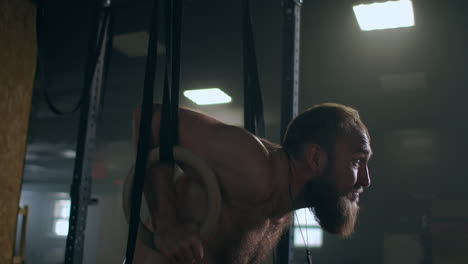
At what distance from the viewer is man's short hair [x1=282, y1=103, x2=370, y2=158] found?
1367 mm

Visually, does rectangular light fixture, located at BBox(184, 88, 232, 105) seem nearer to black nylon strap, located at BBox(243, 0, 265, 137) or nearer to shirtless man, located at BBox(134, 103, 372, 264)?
black nylon strap, located at BBox(243, 0, 265, 137)

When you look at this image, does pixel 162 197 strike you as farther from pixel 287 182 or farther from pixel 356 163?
pixel 356 163

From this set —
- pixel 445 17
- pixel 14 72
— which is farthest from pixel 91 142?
pixel 445 17

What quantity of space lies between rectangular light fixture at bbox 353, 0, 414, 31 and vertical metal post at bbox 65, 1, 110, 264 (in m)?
2.37

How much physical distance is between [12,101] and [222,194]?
6.53ft

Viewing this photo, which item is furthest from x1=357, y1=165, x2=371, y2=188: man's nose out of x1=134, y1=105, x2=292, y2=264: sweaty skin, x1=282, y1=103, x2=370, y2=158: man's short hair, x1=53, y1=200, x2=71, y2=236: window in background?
x1=53, y1=200, x2=71, y2=236: window in background

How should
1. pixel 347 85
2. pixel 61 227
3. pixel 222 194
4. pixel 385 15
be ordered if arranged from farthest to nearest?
1. pixel 61 227
2. pixel 347 85
3. pixel 385 15
4. pixel 222 194

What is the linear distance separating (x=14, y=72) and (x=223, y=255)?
2054 millimetres

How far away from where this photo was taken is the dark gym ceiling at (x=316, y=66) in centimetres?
386

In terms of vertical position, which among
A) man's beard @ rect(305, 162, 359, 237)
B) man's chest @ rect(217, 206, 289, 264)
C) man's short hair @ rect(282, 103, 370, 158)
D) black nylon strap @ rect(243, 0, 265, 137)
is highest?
black nylon strap @ rect(243, 0, 265, 137)

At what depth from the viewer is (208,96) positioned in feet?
20.3

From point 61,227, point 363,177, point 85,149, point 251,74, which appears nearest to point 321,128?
point 363,177

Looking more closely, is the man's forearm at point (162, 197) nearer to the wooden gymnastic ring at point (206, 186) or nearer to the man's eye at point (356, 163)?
the wooden gymnastic ring at point (206, 186)

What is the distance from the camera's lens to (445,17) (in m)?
3.84
